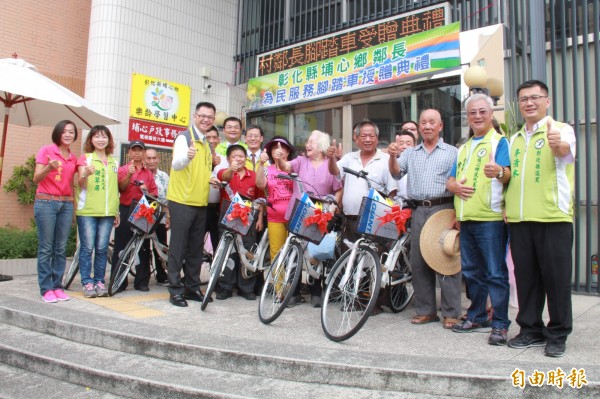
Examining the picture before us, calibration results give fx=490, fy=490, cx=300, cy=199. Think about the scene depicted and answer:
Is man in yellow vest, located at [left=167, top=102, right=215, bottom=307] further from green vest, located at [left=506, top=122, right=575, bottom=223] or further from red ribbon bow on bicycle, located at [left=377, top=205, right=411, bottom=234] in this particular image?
green vest, located at [left=506, top=122, right=575, bottom=223]

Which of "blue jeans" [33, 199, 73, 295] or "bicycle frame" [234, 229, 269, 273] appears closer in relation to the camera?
"blue jeans" [33, 199, 73, 295]

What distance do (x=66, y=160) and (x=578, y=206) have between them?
5.94 metres

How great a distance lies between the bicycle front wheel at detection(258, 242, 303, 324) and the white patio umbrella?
3070mm

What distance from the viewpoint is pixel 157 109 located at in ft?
31.8

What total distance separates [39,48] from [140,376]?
8.27 meters

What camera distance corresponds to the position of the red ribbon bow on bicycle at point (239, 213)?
4.89m

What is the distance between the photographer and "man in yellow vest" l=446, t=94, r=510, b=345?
385cm

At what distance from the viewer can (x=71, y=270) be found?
6.03 metres

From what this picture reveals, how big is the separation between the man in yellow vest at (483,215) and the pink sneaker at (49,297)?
13.1 feet

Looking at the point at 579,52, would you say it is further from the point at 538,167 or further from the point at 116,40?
the point at 116,40

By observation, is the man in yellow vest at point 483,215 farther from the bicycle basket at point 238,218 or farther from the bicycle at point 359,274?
the bicycle basket at point 238,218

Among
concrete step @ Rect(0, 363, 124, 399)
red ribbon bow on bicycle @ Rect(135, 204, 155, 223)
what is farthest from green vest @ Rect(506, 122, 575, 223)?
red ribbon bow on bicycle @ Rect(135, 204, 155, 223)

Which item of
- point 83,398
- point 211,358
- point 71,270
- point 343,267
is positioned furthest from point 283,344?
point 71,270

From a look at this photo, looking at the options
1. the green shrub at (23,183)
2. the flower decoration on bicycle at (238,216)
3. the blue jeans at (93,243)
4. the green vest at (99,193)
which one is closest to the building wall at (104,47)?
the green shrub at (23,183)
